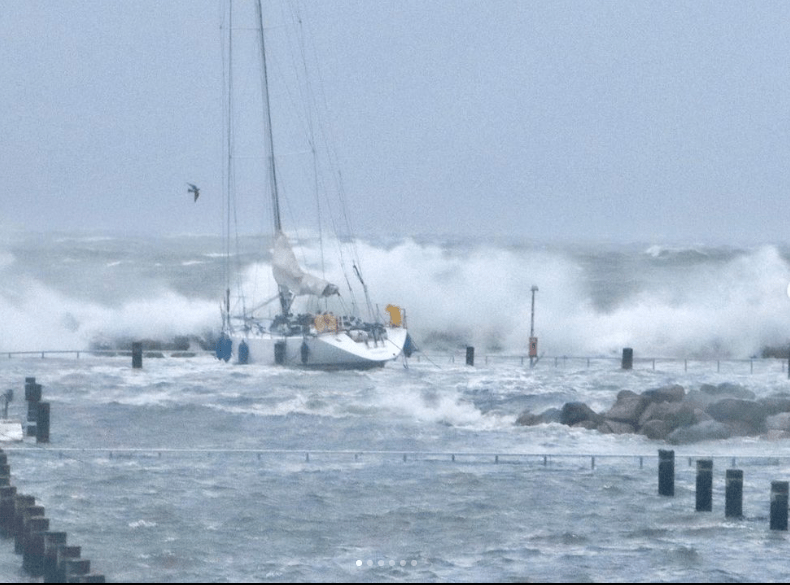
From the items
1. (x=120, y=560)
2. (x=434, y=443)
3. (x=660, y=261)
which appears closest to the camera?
(x=120, y=560)

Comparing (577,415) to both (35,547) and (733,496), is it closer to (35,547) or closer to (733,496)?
(733,496)

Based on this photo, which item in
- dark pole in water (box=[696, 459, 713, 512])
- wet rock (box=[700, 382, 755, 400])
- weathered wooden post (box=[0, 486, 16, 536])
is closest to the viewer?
weathered wooden post (box=[0, 486, 16, 536])

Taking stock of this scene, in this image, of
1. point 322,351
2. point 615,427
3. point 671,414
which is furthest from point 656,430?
point 322,351

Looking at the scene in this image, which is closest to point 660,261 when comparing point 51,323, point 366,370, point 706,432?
point 51,323

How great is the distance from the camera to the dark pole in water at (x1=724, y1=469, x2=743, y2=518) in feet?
76.9

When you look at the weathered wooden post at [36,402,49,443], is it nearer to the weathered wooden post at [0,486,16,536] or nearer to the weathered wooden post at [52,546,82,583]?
the weathered wooden post at [0,486,16,536]

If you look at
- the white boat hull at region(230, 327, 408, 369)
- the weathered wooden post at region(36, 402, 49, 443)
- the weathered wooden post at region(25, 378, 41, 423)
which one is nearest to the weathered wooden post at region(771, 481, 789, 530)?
the weathered wooden post at region(36, 402, 49, 443)

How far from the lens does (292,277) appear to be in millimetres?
47625

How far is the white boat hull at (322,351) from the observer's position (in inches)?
1681

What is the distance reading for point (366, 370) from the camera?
1687 inches

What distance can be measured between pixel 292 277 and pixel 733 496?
83.4ft

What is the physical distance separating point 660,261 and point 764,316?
43465 millimetres

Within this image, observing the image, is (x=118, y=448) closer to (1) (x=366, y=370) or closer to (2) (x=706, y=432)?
(2) (x=706, y=432)

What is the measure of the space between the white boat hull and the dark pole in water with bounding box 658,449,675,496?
1814 cm
